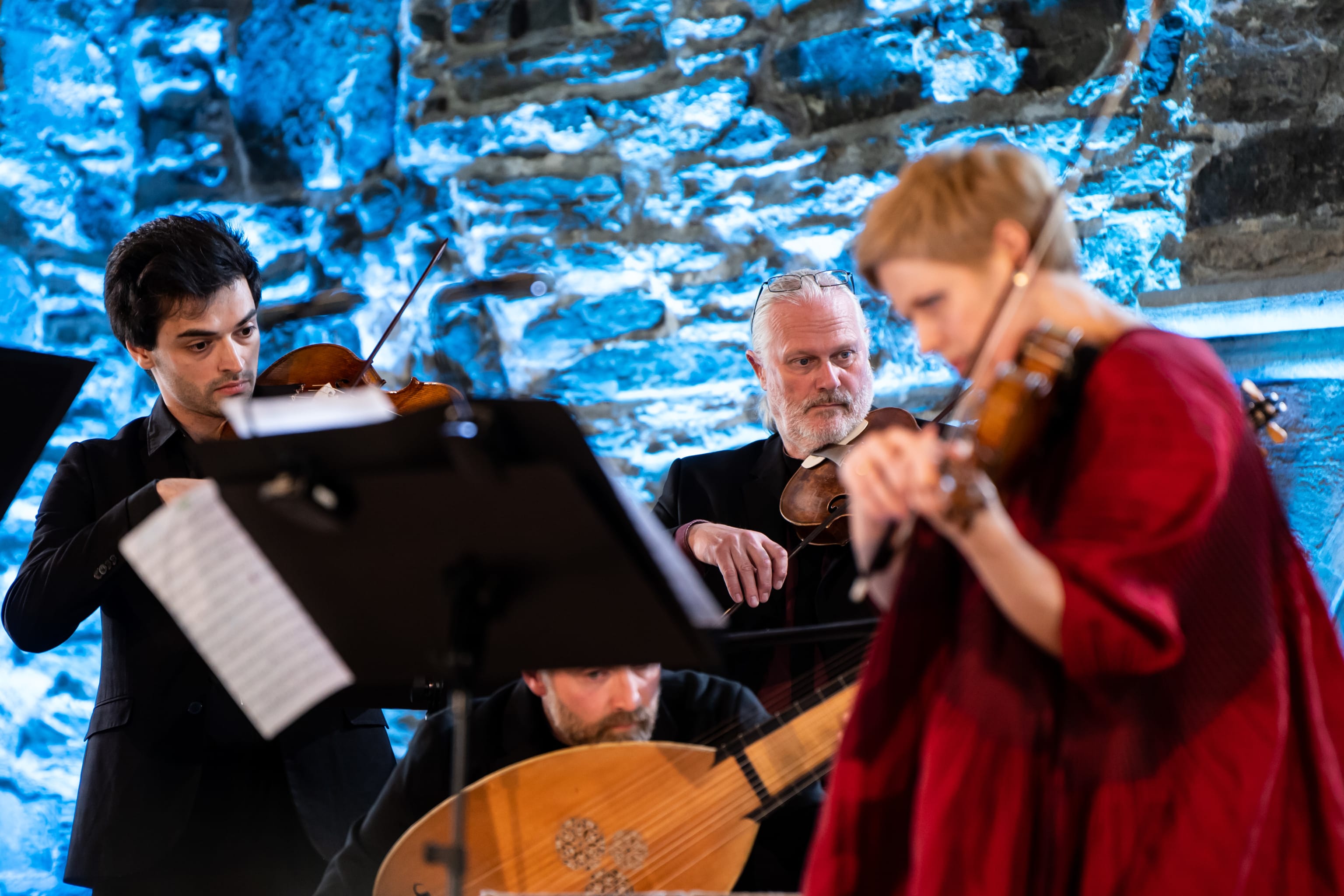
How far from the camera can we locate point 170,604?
1431mm

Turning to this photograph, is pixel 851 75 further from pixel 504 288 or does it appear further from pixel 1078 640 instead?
pixel 1078 640

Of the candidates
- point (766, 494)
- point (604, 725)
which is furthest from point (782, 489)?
point (604, 725)

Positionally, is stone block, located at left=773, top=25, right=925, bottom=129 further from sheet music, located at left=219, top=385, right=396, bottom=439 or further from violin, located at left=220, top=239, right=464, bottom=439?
sheet music, located at left=219, top=385, right=396, bottom=439

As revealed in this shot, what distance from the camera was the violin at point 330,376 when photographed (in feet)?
8.21

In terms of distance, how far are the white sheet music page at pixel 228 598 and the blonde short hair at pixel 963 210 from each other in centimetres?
82

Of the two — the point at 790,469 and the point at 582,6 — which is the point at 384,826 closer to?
the point at 790,469

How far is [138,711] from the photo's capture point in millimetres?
2232

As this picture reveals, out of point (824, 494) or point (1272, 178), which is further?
point (1272, 178)

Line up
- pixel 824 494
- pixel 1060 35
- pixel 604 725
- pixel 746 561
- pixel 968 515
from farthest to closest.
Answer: pixel 1060 35
pixel 824 494
pixel 746 561
pixel 604 725
pixel 968 515

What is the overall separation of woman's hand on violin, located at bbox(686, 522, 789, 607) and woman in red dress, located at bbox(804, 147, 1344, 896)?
100 cm

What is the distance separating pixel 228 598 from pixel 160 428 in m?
1.11

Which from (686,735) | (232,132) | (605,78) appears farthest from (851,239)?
(232,132)

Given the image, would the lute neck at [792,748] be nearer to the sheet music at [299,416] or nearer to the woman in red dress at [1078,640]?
the woman in red dress at [1078,640]

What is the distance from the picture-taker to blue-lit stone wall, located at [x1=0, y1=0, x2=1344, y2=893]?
2857mm
